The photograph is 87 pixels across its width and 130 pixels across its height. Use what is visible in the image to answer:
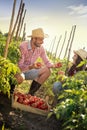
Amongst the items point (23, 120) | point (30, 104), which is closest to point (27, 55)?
point (30, 104)

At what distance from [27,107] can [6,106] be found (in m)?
0.32

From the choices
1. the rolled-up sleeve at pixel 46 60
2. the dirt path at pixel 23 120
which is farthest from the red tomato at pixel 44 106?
the rolled-up sleeve at pixel 46 60

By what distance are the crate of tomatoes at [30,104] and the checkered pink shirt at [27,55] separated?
104 centimetres

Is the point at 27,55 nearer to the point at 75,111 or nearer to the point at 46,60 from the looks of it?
the point at 46,60

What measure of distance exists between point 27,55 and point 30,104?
1.44 meters

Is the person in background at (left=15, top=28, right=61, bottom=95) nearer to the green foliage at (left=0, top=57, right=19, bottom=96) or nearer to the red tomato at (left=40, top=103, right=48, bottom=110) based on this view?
the red tomato at (left=40, top=103, right=48, bottom=110)

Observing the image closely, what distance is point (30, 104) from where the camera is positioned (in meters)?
4.75

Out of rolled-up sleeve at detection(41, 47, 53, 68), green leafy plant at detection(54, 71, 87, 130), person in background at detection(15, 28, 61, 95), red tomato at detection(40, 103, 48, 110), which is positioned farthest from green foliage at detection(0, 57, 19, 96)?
rolled-up sleeve at detection(41, 47, 53, 68)

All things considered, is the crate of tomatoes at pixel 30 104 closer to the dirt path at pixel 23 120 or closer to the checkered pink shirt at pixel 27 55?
the dirt path at pixel 23 120

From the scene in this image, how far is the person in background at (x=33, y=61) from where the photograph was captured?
5.73 metres

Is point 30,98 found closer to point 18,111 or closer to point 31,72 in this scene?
point 18,111

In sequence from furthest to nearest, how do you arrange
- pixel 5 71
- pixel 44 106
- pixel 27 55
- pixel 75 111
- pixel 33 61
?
pixel 33 61 < pixel 27 55 < pixel 44 106 < pixel 5 71 < pixel 75 111

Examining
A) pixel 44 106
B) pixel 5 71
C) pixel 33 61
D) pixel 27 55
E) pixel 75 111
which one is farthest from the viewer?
pixel 33 61

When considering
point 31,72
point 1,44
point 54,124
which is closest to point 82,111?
point 54,124
